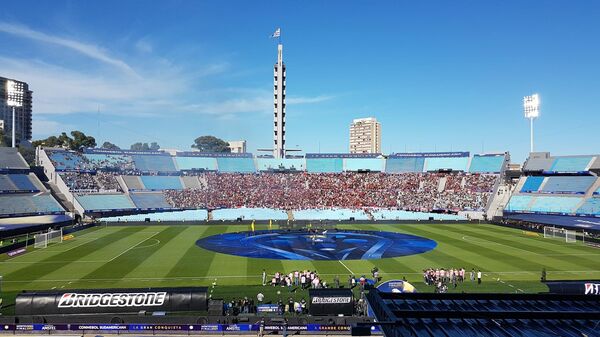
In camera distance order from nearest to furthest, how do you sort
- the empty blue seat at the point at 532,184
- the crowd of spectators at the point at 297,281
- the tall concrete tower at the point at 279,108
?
the crowd of spectators at the point at 297,281 < the empty blue seat at the point at 532,184 < the tall concrete tower at the point at 279,108

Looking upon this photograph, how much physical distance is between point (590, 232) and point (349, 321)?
47.3 m

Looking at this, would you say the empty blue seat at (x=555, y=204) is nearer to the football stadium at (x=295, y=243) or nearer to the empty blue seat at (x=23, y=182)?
the football stadium at (x=295, y=243)

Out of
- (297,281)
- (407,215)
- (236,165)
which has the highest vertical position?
(236,165)

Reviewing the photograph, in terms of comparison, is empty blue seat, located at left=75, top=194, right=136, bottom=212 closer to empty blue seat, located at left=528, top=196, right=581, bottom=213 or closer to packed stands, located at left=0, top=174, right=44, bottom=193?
packed stands, located at left=0, top=174, right=44, bottom=193

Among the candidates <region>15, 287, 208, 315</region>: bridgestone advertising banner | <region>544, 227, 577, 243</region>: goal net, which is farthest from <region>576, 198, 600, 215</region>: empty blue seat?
<region>15, 287, 208, 315</region>: bridgestone advertising banner

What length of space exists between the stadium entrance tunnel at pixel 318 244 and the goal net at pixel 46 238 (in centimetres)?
1703

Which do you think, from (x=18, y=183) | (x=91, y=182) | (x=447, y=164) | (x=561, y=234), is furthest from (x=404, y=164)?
(x=18, y=183)

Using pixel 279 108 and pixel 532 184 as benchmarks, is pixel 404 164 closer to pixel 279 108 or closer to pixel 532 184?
pixel 532 184

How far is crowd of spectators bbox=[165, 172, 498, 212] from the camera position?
8044 cm

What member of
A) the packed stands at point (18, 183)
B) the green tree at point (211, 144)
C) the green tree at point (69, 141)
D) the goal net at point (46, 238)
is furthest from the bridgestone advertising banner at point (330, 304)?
the green tree at point (211, 144)

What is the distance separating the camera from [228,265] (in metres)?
36.8

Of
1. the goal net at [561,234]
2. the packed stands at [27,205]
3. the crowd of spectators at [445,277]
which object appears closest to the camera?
the crowd of spectators at [445,277]

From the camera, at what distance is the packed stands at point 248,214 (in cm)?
6988

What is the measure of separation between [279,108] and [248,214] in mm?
49380
